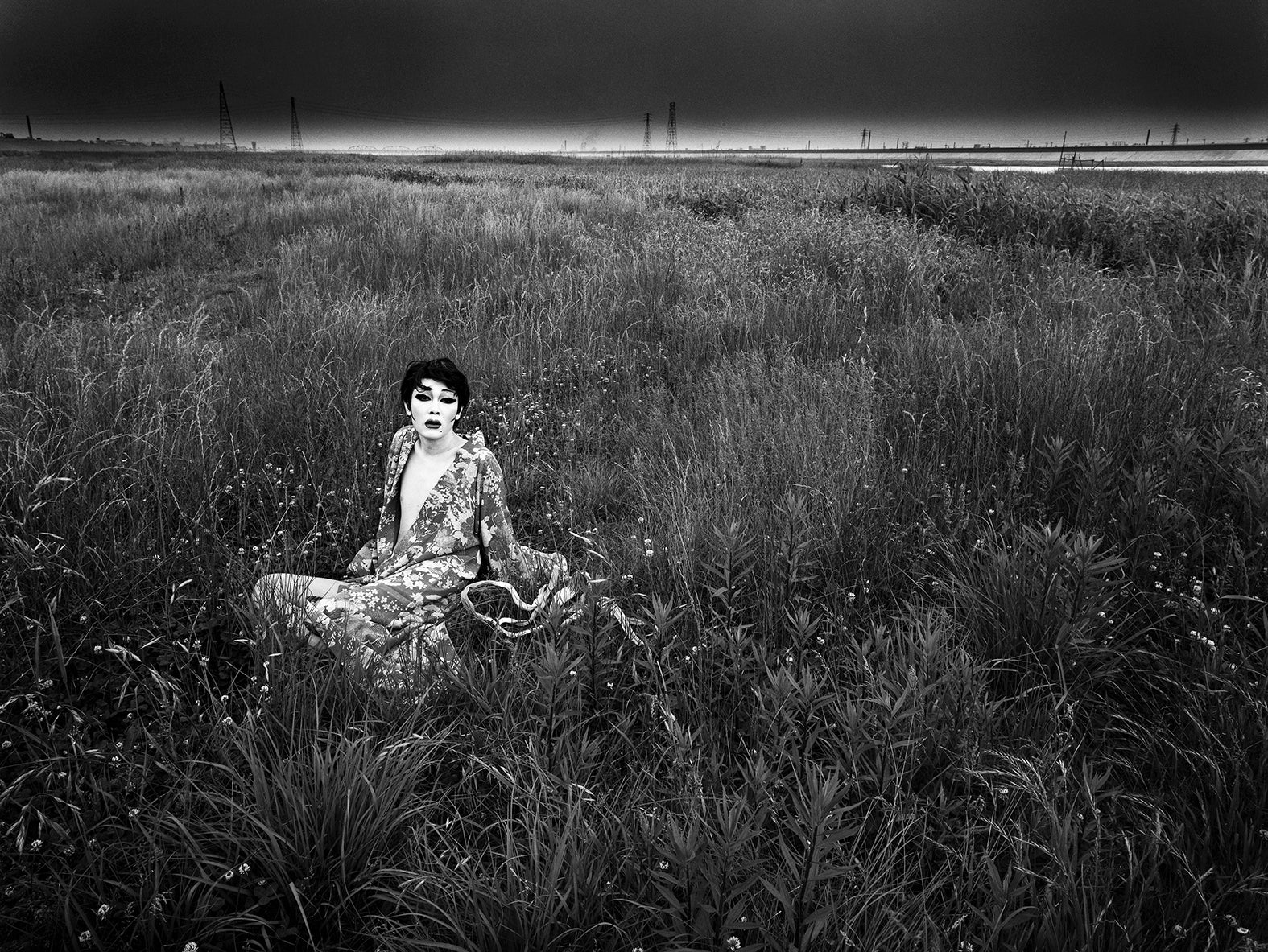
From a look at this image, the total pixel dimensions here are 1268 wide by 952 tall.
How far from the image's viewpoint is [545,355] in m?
5.45

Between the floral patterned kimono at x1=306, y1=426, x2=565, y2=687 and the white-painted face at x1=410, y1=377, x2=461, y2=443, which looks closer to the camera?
the floral patterned kimono at x1=306, y1=426, x2=565, y2=687

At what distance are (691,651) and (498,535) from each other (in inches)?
36.5

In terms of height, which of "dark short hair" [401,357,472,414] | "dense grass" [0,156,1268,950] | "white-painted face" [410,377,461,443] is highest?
"dark short hair" [401,357,472,414]

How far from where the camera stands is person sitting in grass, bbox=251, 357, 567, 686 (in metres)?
2.24

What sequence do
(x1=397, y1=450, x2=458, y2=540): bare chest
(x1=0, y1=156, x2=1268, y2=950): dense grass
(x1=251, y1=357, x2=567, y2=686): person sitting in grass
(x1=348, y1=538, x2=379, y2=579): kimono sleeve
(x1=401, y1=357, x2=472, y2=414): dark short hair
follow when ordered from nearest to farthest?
(x1=0, y1=156, x2=1268, y2=950): dense grass
(x1=251, y1=357, x2=567, y2=686): person sitting in grass
(x1=401, y1=357, x2=472, y2=414): dark short hair
(x1=397, y1=450, x2=458, y2=540): bare chest
(x1=348, y1=538, x2=379, y2=579): kimono sleeve

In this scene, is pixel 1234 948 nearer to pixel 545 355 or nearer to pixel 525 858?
pixel 525 858

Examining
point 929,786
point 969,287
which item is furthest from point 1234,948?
point 969,287

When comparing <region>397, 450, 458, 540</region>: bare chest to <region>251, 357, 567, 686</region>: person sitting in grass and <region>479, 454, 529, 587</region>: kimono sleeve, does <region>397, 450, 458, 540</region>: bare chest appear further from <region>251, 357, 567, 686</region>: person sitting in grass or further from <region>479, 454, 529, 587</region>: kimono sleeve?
<region>479, 454, 529, 587</region>: kimono sleeve

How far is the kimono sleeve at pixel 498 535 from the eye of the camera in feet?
8.50

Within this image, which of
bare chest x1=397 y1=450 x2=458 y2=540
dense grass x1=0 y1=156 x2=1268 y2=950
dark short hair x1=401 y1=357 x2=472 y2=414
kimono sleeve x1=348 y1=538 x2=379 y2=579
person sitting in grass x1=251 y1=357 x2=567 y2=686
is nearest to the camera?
dense grass x1=0 y1=156 x2=1268 y2=950

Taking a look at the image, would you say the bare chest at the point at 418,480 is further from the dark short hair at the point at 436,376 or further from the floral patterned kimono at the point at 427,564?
the dark short hair at the point at 436,376

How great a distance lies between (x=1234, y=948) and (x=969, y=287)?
637 cm

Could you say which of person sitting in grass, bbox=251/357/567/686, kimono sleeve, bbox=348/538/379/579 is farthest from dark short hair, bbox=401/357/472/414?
kimono sleeve, bbox=348/538/379/579

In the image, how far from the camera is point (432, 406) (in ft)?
8.00
